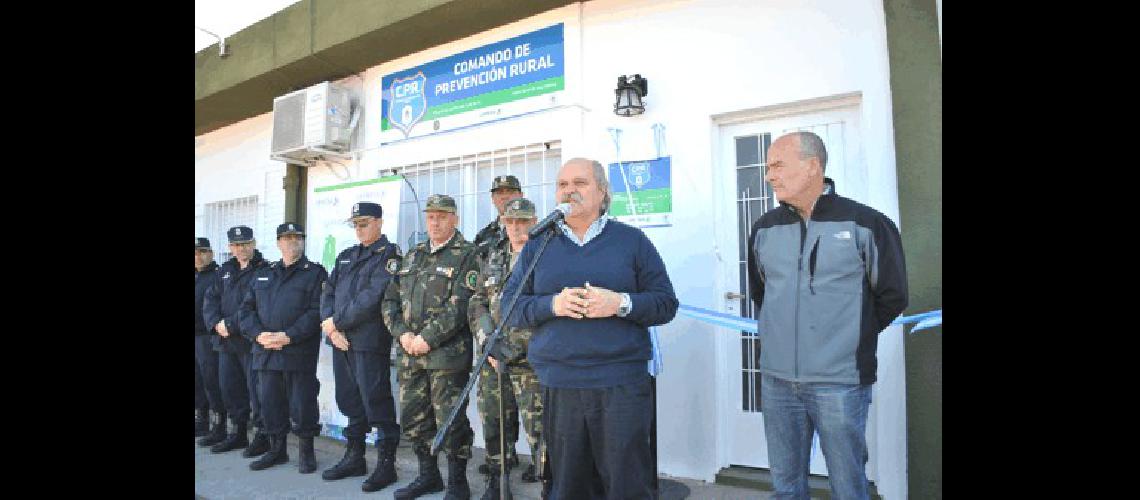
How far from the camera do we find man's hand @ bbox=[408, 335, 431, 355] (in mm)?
3674

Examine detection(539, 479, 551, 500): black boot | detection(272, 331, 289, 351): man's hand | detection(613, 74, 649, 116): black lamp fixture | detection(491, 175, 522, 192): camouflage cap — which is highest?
detection(613, 74, 649, 116): black lamp fixture

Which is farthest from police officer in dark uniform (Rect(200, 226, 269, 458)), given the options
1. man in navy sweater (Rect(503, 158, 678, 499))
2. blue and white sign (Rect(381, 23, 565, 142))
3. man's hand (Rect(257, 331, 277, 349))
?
man in navy sweater (Rect(503, 158, 678, 499))

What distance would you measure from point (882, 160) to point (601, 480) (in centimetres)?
229

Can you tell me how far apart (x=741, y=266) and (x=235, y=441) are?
4489 mm

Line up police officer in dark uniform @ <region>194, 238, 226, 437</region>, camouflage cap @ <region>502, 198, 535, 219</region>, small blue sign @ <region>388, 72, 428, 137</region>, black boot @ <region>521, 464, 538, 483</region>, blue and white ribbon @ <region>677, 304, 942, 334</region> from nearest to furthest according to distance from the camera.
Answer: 1. blue and white ribbon @ <region>677, 304, 942, 334</region>
2. camouflage cap @ <region>502, 198, 535, 219</region>
3. black boot @ <region>521, 464, 538, 483</region>
4. small blue sign @ <region>388, 72, 428, 137</region>
5. police officer in dark uniform @ <region>194, 238, 226, 437</region>

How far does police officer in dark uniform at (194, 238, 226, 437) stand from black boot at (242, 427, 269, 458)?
29.7 inches

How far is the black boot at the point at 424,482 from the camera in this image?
381 cm

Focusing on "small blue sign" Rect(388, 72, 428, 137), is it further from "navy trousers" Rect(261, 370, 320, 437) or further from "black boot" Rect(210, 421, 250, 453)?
"black boot" Rect(210, 421, 250, 453)

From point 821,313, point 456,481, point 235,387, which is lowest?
point 456,481

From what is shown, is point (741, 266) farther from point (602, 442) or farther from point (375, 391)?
point (375, 391)

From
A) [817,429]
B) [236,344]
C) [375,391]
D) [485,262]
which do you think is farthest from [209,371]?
[817,429]

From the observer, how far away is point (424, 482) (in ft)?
12.7
